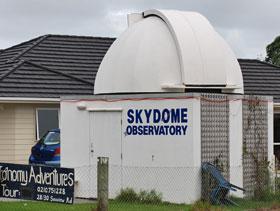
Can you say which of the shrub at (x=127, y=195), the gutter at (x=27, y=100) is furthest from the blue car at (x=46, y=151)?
the shrub at (x=127, y=195)

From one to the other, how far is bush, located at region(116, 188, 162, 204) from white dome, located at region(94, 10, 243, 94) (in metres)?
2.63

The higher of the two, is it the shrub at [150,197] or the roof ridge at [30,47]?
the roof ridge at [30,47]

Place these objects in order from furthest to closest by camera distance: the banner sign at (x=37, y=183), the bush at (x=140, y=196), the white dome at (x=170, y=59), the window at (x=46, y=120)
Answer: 1. the window at (x=46, y=120)
2. the white dome at (x=170, y=59)
3. the bush at (x=140, y=196)
4. the banner sign at (x=37, y=183)

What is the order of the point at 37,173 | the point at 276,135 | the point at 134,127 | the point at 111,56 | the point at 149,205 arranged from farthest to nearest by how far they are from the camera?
the point at 276,135, the point at 111,56, the point at 134,127, the point at 149,205, the point at 37,173

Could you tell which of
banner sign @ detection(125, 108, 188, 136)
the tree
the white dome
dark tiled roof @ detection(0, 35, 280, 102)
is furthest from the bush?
the tree

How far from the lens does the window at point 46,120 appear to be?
26.2 metres

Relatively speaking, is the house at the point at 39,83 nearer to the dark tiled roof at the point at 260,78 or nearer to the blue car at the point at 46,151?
the dark tiled roof at the point at 260,78

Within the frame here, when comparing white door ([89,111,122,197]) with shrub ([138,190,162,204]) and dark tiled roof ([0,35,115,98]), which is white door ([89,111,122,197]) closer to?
shrub ([138,190,162,204])

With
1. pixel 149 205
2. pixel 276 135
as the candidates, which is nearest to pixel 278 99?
pixel 276 135

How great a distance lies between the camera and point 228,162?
19.5m

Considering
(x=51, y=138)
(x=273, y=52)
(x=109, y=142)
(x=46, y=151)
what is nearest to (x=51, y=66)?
(x=51, y=138)

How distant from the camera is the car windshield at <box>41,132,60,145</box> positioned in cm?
2431

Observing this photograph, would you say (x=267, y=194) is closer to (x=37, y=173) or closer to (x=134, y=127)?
(x=134, y=127)

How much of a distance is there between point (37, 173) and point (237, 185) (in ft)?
22.5
